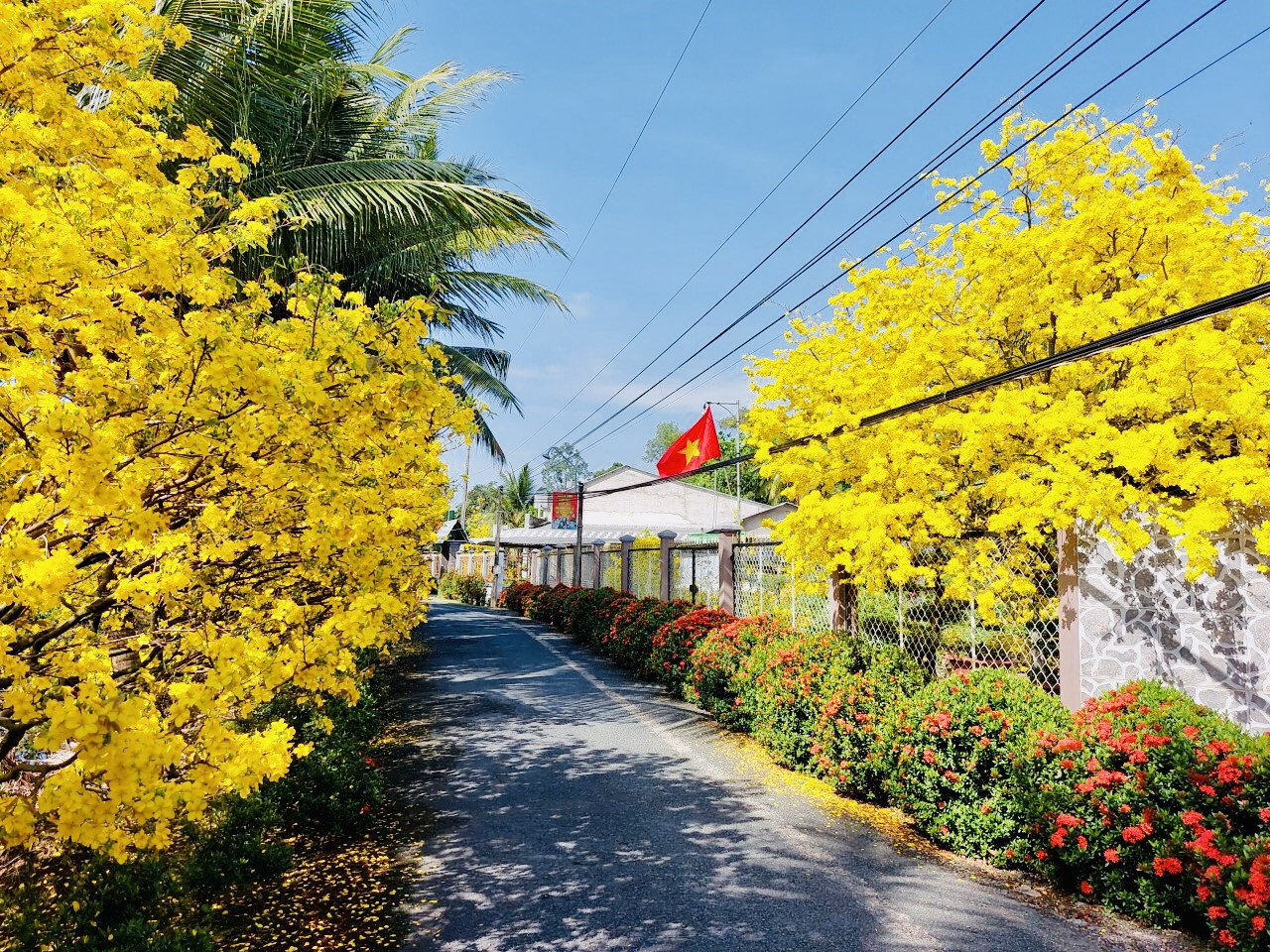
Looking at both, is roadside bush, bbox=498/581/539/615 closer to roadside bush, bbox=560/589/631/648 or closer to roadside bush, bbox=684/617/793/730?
roadside bush, bbox=560/589/631/648

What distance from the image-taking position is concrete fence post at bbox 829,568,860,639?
346 inches

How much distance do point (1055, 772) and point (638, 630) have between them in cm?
858

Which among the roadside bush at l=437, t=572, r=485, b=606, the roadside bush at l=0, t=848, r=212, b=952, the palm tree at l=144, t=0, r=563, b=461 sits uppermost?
the palm tree at l=144, t=0, r=563, b=461

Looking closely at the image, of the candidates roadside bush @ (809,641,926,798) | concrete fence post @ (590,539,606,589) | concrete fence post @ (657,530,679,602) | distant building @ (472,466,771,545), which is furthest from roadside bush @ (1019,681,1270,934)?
distant building @ (472,466,771,545)

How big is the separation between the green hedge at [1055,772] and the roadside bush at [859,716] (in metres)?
0.02

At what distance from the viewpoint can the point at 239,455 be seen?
9.07 ft

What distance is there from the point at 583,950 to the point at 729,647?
562 centimetres

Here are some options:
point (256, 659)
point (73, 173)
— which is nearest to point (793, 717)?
point (256, 659)

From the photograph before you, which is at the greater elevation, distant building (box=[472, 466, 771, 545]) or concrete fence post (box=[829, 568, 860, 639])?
distant building (box=[472, 466, 771, 545])

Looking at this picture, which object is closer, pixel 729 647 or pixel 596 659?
pixel 729 647

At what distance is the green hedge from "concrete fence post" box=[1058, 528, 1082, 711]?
354mm

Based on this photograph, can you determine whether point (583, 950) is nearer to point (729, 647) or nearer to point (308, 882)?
point (308, 882)

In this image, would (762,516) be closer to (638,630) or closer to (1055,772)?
(638,630)

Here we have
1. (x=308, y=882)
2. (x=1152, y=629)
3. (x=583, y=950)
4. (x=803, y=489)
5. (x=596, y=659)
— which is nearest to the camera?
(x=583, y=950)
